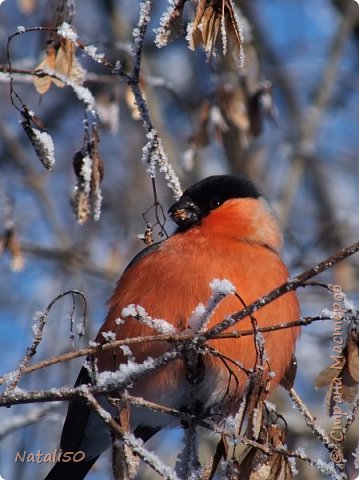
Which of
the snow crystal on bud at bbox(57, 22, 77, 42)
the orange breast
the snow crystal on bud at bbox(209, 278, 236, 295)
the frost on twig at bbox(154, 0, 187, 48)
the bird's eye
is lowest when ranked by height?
the snow crystal on bud at bbox(209, 278, 236, 295)

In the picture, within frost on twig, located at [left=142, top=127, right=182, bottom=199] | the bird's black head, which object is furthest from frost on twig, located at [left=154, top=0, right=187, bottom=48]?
the bird's black head

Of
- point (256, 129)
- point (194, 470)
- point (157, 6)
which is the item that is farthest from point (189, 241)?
point (157, 6)

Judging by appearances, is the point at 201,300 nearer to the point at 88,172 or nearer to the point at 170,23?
the point at 88,172

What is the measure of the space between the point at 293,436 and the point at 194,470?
2.12 metres

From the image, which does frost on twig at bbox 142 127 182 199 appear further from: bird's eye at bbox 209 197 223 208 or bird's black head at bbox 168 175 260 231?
bird's eye at bbox 209 197 223 208

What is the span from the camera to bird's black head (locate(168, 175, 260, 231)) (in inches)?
118

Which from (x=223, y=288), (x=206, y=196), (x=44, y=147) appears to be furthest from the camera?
(x=206, y=196)

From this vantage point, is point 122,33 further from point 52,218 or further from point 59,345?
point 59,345

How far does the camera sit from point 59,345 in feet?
15.1

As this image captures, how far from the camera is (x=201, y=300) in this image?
2.54 m

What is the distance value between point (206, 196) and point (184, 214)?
0.16 m

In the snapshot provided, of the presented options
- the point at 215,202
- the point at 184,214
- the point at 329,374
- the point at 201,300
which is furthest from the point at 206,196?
the point at 329,374

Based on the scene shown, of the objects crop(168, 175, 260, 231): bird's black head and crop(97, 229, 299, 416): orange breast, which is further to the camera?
crop(168, 175, 260, 231): bird's black head

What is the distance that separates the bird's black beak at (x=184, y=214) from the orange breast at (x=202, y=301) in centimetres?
11
